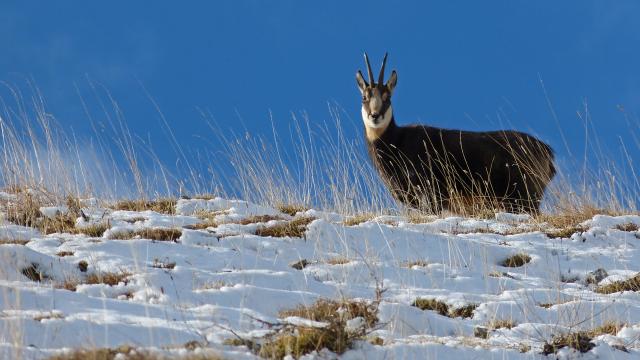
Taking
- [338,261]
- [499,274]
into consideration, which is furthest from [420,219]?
[338,261]

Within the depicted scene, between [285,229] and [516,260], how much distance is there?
206 cm

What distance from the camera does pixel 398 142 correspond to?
12953 millimetres

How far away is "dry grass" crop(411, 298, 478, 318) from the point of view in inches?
237

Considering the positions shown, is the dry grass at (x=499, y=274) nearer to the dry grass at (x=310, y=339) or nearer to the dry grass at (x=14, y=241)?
the dry grass at (x=310, y=339)

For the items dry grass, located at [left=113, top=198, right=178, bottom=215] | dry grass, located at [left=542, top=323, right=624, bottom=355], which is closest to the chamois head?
dry grass, located at [left=113, top=198, right=178, bottom=215]

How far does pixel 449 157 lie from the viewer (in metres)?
12.6

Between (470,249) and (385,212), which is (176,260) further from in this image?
(385,212)

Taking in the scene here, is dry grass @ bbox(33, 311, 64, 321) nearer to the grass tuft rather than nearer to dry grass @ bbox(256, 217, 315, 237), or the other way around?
the grass tuft

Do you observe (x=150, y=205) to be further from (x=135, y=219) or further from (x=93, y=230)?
(x=93, y=230)

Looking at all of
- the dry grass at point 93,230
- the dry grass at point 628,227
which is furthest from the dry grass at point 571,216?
the dry grass at point 93,230

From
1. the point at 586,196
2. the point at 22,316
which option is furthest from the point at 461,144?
the point at 22,316

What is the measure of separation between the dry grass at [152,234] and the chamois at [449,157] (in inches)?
186

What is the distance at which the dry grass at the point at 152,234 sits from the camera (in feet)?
25.7

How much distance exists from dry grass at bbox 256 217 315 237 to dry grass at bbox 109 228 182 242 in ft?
2.58
